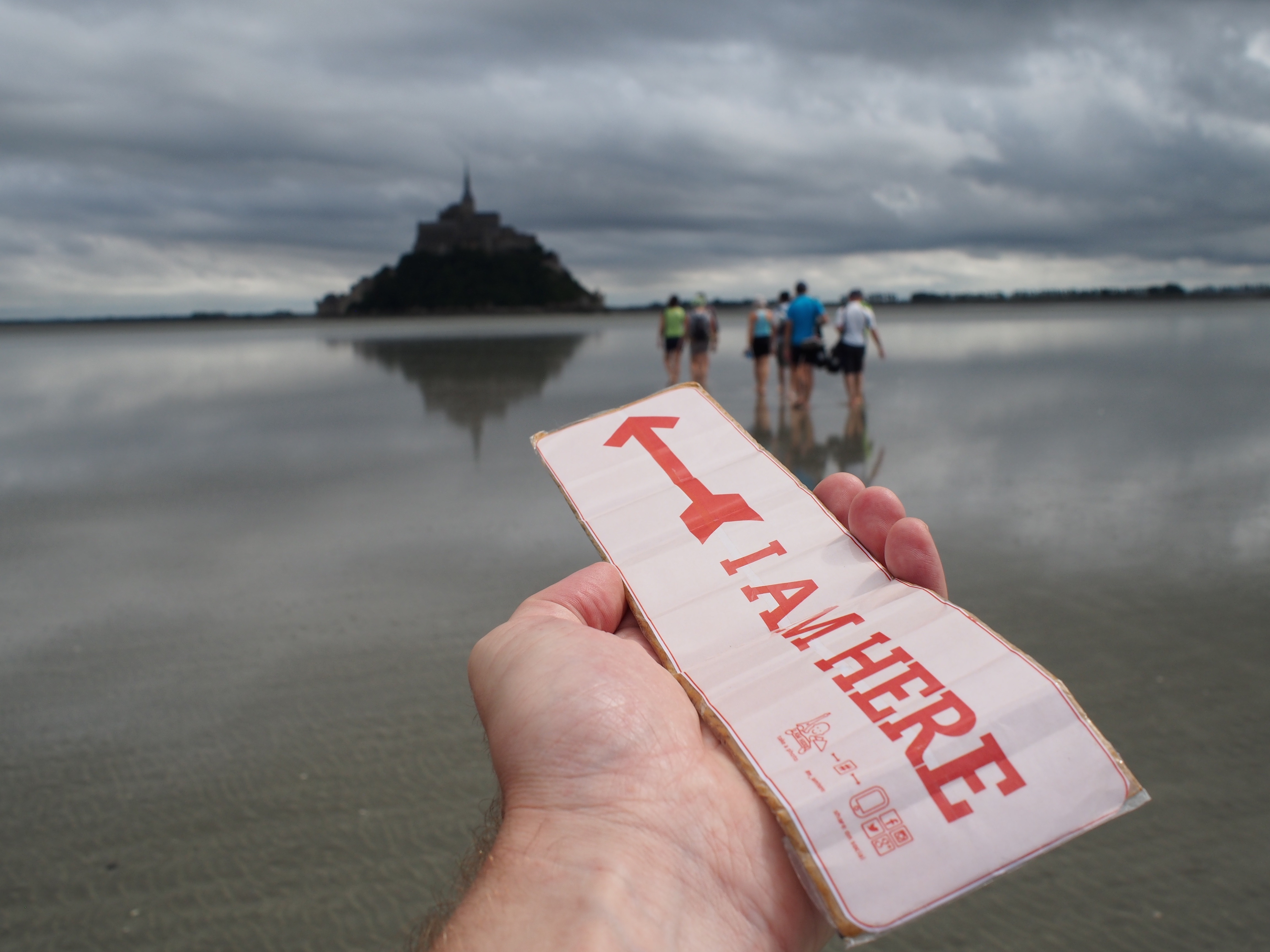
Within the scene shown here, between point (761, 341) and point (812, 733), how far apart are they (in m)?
11.7

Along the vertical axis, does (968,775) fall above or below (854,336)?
below

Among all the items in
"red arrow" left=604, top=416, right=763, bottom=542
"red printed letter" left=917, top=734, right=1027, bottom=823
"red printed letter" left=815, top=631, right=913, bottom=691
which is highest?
"red arrow" left=604, top=416, right=763, bottom=542

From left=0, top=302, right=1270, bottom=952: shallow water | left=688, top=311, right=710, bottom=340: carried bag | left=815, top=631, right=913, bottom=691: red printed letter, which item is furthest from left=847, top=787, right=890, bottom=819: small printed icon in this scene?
left=688, top=311, right=710, bottom=340: carried bag

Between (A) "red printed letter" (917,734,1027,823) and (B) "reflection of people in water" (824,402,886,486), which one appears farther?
(B) "reflection of people in water" (824,402,886,486)

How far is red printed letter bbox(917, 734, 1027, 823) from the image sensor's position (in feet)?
4.32

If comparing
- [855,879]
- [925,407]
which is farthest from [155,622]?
[925,407]

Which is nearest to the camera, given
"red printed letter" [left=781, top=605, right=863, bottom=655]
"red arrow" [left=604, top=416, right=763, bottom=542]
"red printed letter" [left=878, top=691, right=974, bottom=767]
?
"red printed letter" [left=878, top=691, right=974, bottom=767]

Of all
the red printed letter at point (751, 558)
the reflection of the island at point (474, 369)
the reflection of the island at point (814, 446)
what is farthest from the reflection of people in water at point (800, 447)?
the red printed letter at point (751, 558)

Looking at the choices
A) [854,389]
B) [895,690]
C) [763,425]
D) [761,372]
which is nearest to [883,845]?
[895,690]

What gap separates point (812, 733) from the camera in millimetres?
1473

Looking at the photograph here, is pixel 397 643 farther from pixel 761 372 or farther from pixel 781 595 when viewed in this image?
pixel 761 372

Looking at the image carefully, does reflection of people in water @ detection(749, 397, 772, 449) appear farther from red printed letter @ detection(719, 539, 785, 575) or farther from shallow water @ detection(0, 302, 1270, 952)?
red printed letter @ detection(719, 539, 785, 575)

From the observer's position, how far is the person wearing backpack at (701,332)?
14.0m

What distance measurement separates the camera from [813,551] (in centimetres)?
192
